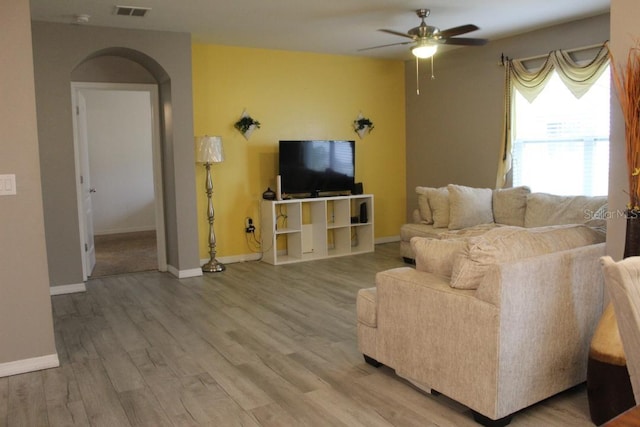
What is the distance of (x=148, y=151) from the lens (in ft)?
33.4

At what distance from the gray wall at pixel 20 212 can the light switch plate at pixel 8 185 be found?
2 cm

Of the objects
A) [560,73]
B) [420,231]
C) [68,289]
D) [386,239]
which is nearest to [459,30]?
[560,73]

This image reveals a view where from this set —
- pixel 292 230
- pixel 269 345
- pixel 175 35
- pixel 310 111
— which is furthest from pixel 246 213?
Result: pixel 269 345

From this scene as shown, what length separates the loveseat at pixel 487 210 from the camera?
17.9ft

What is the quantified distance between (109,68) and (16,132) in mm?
2969

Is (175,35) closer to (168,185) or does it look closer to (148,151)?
(168,185)

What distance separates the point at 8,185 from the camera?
335cm

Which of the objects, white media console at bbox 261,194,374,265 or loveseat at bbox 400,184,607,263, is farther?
white media console at bbox 261,194,374,265

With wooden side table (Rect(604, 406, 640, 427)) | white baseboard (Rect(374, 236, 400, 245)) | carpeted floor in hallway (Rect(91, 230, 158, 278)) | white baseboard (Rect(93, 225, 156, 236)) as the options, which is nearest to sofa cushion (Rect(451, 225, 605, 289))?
wooden side table (Rect(604, 406, 640, 427))

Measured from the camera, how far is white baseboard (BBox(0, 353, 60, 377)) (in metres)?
3.43

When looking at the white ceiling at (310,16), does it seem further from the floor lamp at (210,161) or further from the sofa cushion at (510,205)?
the sofa cushion at (510,205)

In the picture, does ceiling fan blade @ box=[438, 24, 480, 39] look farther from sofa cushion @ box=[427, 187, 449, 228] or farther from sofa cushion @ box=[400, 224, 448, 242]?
sofa cushion @ box=[400, 224, 448, 242]

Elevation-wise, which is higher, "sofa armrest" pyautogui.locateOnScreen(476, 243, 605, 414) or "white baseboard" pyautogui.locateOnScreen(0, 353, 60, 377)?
"sofa armrest" pyautogui.locateOnScreen(476, 243, 605, 414)

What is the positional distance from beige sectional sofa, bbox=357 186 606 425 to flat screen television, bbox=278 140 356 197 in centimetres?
390
